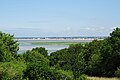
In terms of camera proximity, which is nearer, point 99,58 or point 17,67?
point 17,67

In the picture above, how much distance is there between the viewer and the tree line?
2141cm

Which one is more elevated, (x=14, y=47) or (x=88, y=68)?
(x=14, y=47)

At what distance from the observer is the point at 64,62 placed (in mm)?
56656

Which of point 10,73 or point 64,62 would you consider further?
point 64,62

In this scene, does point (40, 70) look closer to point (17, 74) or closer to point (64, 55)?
point (17, 74)

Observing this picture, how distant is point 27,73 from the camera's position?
70.3 ft

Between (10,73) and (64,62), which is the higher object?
(10,73)

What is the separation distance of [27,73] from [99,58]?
25032 mm

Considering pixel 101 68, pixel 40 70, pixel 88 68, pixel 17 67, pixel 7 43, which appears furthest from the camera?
pixel 88 68

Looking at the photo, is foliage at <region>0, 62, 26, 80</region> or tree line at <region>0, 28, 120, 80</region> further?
A: foliage at <region>0, 62, 26, 80</region>

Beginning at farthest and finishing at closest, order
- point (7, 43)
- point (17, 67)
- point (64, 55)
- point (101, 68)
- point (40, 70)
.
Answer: point (64, 55), point (101, 68), point (7, 43), point (17, 67), point (40, 70)

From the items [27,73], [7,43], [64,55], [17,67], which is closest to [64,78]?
[27,73]

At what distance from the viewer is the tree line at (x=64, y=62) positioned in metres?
21.4

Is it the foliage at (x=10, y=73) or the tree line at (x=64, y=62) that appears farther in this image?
the foliage at (x=10, y=73)
